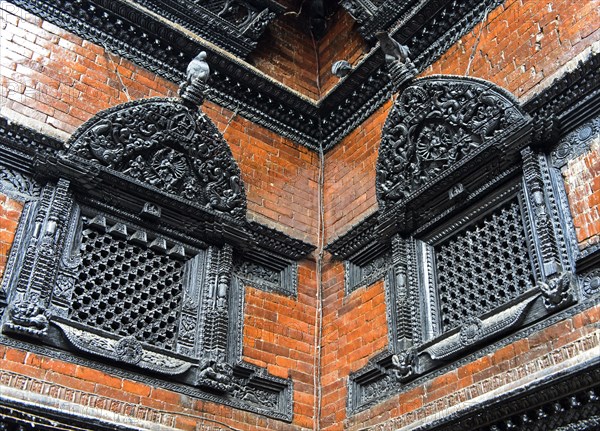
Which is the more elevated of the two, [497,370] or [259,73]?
[259,73]

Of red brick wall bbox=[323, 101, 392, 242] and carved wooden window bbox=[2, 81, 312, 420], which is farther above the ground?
red brick wall bbox=[323, 101, 392, 242]

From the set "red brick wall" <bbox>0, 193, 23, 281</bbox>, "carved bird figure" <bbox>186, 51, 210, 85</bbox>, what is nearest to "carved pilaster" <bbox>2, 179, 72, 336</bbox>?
"red brick wall" <bbox>0, 193, 23, 281</bbox>

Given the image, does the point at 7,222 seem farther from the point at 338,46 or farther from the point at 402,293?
the point at 338,46

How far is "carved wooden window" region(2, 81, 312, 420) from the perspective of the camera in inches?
206

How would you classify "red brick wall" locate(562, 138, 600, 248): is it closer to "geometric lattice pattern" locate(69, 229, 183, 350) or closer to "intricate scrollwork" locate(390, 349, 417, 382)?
"intricate scrollwork" locate(390, 349, 417, 382)

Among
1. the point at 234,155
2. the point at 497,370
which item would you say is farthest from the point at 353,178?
the point at 497,370

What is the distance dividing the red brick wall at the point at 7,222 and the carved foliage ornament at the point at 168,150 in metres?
0.67

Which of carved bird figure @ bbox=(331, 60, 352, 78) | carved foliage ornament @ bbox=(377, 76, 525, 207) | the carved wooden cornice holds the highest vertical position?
carved bird figure @ bbox=(331, 60, 352, 78)

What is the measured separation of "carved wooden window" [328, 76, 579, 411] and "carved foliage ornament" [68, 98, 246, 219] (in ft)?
4.37

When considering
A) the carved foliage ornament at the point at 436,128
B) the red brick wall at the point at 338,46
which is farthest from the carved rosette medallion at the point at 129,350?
the red brick wall at the point at 338,46

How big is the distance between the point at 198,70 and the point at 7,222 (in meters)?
2.25

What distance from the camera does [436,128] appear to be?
19.9ft

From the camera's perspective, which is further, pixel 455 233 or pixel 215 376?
pixel 455 233

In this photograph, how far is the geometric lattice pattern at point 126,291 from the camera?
546cm
